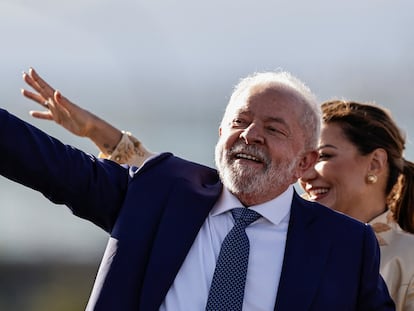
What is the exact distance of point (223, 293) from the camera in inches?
202

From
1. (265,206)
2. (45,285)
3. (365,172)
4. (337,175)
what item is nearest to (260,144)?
(265,206)

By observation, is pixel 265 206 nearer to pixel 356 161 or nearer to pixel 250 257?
pixel 250 257

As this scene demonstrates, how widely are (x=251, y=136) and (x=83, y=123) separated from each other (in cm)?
100

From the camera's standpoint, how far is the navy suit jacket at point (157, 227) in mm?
5105

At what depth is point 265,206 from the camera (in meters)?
5.34

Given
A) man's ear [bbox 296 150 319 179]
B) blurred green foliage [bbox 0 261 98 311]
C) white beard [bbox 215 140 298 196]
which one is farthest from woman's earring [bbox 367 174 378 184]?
blurred green foliage [bbox 0 261 98 311]

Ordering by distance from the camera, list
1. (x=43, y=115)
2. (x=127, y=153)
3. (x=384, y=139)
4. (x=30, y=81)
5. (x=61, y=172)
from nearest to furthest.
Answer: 1. (x=61, y=172)
2. (x=30, y=81)
3. (x=43, y=115)
4. (x=127, y=153)
5. (x=384, y=139)

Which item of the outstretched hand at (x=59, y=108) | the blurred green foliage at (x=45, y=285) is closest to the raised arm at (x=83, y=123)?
the outstretched hand at (x=59, y=108)

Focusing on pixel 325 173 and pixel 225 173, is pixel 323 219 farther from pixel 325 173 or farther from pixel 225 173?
pixel 325 173

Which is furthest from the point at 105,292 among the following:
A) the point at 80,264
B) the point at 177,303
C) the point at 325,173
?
the point at 80,264

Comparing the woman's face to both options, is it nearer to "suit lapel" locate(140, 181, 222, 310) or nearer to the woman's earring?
the woman's earring

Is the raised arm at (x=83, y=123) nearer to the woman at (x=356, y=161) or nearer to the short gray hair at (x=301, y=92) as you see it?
the woman at (x=356, y=161)

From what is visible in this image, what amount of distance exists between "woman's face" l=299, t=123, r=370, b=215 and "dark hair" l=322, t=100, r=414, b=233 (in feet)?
0.14

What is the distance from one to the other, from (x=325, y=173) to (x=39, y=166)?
1.50m
